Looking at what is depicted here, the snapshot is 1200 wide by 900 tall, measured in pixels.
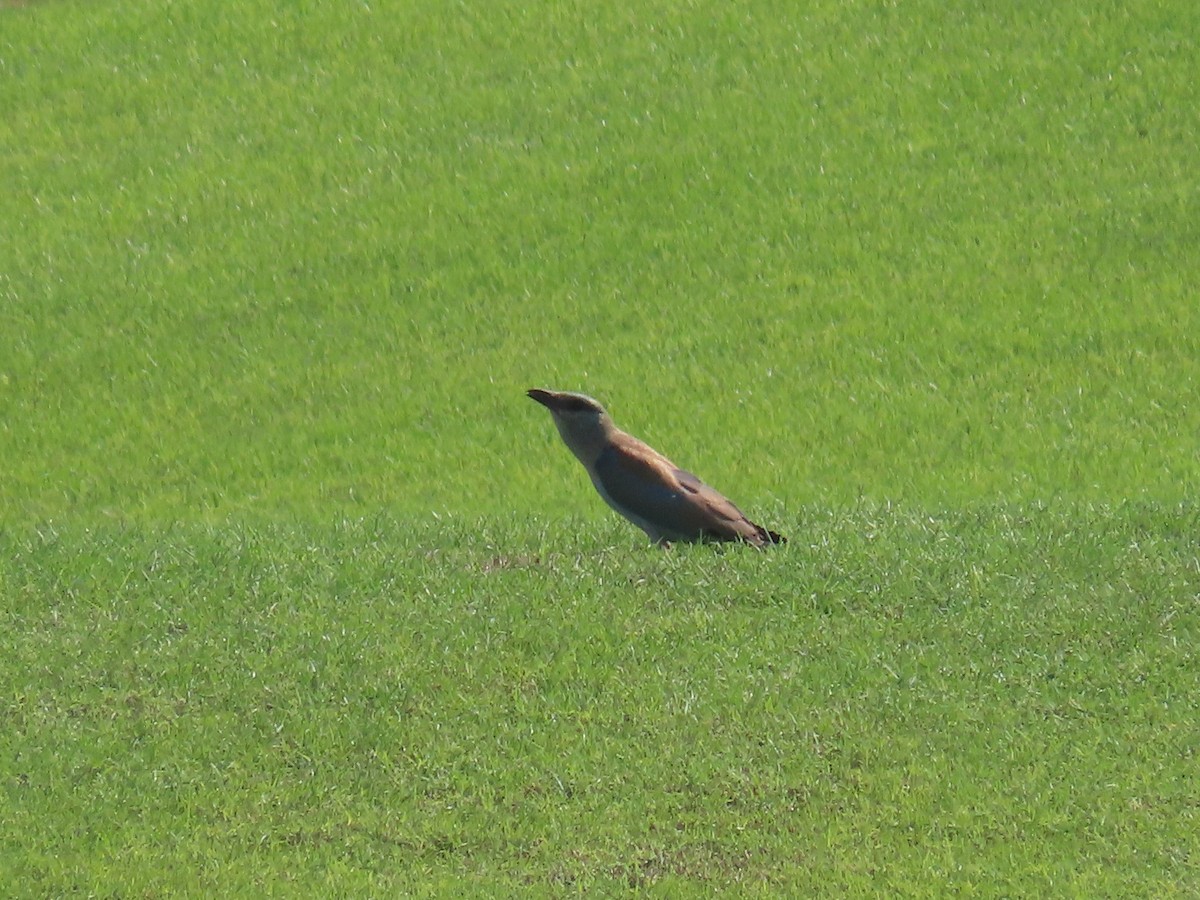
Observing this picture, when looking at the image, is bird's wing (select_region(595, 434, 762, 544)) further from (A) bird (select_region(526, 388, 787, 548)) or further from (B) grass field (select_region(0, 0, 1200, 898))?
(B) grass field (select_region(0, 0, 1200, 898))

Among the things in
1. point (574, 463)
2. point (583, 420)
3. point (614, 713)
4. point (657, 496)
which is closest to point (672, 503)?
point (657, 496)

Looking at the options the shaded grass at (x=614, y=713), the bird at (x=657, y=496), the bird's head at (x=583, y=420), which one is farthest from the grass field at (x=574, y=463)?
the bird's head at (x=583, y=420)

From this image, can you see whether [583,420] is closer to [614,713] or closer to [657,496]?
[657,496]

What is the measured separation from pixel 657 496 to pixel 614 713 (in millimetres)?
2315

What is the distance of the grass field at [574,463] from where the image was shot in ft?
25.6

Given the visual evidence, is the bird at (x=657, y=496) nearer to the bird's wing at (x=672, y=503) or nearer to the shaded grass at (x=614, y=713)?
the bird's wing at (x=672, y=503)

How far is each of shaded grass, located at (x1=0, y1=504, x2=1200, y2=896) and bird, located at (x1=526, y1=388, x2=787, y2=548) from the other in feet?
0.82

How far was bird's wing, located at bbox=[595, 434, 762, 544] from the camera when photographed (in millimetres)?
10688

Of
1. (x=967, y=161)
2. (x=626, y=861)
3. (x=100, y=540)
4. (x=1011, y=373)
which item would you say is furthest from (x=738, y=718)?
(x=967, y=161)

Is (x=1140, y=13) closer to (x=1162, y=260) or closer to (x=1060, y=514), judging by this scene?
(x=1162, y=260)

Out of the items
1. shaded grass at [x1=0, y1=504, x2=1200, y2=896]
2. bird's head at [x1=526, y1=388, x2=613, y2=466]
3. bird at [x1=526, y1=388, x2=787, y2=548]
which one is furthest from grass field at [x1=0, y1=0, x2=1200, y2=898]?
bird's head at [x1=526, y1=388, x2=613, y2=466]

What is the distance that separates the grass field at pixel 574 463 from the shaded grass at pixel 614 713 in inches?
1.1

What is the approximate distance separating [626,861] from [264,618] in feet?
10.6

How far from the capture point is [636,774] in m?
8.03
